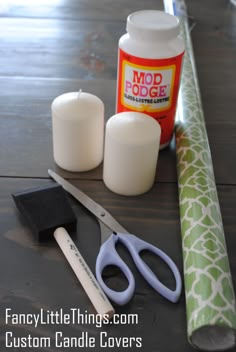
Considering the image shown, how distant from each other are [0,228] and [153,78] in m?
0.25

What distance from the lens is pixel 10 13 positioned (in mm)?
975

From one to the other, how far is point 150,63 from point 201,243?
0.22 m

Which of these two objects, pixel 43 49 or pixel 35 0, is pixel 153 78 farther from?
pixel 35 0

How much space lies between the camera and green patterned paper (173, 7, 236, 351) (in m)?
0.38

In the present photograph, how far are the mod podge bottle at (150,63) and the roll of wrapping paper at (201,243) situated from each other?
6 centimetres

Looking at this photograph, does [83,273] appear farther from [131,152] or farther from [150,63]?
[150,63]

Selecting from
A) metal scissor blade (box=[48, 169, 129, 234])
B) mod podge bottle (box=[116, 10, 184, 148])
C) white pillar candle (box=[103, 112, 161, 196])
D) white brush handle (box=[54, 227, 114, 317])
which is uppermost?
mod podge bottle (box=[116, 10, 184, 148])

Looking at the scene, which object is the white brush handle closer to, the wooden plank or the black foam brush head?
the black foam brush head

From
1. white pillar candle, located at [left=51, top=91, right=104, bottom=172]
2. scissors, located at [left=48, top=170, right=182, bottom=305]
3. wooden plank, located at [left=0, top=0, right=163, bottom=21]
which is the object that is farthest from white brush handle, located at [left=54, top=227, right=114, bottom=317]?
wooden plank, located at [left=0, top=0, right=163, bottom=21]

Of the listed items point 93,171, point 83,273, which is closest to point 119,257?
point 83,273

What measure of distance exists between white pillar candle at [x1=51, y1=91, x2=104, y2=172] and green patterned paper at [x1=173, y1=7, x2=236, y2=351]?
11 centimetres

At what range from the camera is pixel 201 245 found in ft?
1.44

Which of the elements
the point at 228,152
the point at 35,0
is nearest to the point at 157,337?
the point at 228,152

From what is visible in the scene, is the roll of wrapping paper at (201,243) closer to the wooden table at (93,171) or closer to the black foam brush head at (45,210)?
the wooden table at (93,171)
